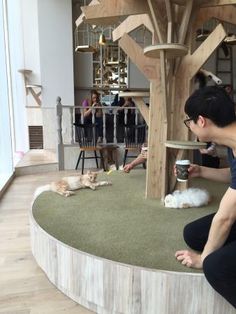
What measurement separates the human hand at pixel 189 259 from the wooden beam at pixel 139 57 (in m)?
1.36

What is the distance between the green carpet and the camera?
165 centimetres

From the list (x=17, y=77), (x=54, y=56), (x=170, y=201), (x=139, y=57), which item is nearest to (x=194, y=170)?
(x=170, y=201)

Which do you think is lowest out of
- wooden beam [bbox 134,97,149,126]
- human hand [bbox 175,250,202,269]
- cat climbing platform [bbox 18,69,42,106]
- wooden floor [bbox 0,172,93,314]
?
wooden floor [bbox 0,172,93,314]

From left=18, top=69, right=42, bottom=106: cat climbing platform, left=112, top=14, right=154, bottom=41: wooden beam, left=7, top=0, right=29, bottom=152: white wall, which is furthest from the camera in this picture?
left=18, top=69, right=42, bottom=106: cat climbing platform

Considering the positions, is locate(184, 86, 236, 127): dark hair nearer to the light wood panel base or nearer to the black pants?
the black pants

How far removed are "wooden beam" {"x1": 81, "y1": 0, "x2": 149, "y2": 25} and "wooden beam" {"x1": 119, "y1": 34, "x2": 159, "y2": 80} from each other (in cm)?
17

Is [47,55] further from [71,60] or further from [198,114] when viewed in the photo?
[198,114]

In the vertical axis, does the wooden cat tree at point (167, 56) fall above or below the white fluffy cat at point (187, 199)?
above

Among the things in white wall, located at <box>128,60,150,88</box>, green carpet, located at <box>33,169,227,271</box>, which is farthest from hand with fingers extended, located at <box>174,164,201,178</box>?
white wall, located at <box>128,60,150,88</box>

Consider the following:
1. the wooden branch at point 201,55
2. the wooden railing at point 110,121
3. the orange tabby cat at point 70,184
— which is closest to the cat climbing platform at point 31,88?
the wooden railing at point 110,121

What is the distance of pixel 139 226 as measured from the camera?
78.1 inches

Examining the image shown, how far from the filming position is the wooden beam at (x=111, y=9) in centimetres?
217

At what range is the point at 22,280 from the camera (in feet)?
6.26

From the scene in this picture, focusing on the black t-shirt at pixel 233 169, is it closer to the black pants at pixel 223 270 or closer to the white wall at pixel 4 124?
the black pants at pixel 223 270
